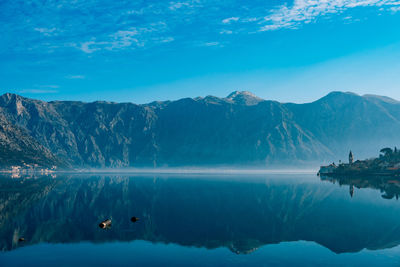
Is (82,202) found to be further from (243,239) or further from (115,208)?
(243,239)

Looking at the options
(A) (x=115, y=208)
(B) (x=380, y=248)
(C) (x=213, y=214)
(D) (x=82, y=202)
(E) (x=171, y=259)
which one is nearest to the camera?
(E) (x=171, y=259)

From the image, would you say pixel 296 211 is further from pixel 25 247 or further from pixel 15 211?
pixel 15 211

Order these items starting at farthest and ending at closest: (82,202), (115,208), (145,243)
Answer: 1. (82,202)
2. (115,208)
3. (145,243)

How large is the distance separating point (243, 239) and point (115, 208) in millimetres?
43328

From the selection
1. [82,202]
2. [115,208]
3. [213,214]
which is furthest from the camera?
[82,202]

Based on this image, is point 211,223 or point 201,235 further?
point 211,223

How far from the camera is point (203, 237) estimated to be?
5466 centimetres

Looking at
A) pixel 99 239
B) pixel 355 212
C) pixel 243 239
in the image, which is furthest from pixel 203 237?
pixel 355 212

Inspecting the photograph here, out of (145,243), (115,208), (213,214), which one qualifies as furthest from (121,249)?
(115,208)

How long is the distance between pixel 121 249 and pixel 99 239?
7644mm

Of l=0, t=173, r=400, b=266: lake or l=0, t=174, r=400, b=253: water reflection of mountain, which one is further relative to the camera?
l=0, t=174, r=400, b=253: water reflection of mountain

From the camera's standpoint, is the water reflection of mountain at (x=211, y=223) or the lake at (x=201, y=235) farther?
the water reflection of mountain at (x=211, y=223)

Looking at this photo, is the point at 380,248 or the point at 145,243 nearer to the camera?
the point at 380,248

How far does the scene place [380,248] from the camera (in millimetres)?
46938
